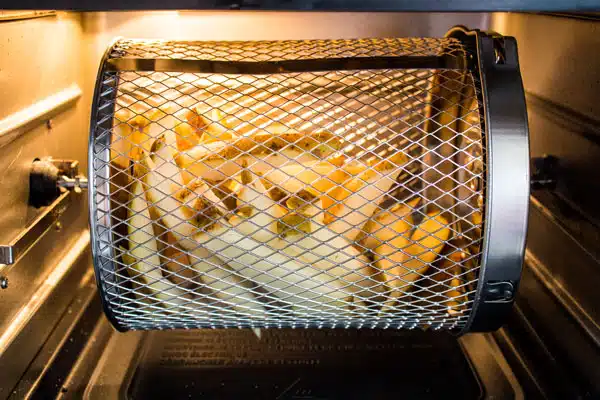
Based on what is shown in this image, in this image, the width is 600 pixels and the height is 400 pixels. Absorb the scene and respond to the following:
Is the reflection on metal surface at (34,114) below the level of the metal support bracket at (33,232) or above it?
above

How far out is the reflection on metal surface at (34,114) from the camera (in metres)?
0.65

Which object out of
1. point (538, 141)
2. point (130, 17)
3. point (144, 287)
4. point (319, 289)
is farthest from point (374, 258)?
point (130, 17)

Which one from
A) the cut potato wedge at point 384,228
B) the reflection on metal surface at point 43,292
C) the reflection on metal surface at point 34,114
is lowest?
the reflection on metal surface at point 43,292

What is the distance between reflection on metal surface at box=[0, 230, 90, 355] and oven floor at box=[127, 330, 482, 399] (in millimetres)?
140

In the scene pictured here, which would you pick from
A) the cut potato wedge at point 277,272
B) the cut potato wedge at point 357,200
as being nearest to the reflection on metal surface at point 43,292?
the cut potato wedge at point 277,272

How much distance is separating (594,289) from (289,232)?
351mm

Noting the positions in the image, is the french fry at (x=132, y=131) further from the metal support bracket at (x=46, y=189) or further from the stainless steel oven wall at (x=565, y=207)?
the stainless steel oven wall at (x=565, y=207)

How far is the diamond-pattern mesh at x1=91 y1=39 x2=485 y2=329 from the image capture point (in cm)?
62

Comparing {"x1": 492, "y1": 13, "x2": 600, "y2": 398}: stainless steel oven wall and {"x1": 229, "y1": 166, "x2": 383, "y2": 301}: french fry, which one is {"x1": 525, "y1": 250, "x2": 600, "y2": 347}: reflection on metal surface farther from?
{"x1": 229, "y1": 166, "x2": 383, "y2": 301}: french fry

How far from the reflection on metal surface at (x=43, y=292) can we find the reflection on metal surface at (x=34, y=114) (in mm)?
191

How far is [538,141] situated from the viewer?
852 mm

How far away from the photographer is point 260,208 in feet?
2.04

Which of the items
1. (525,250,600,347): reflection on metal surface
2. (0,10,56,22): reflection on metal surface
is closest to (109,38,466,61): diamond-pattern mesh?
(0,10,56,22): reflection on metal surface

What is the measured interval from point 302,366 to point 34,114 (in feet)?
1.43
